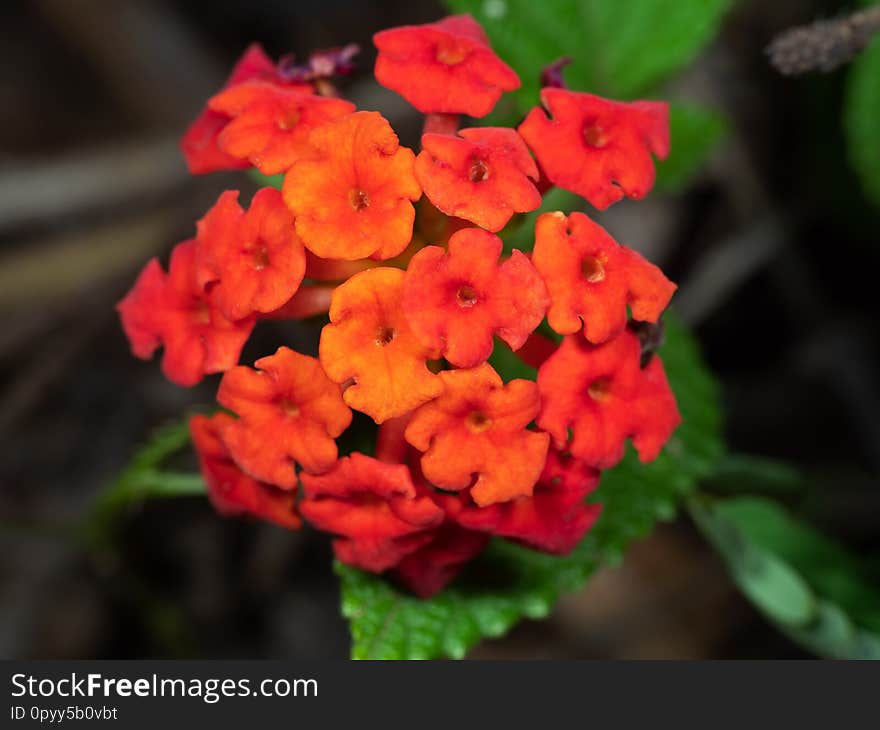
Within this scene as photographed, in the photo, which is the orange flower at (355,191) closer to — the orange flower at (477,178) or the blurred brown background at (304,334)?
the orange flower at (477,178)

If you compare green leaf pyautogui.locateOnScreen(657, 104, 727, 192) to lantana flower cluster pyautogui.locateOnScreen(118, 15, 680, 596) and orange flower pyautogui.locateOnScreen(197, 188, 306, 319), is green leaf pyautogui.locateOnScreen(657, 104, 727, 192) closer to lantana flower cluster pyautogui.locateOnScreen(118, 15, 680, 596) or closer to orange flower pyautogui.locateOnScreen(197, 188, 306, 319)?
lantana flower cluster pyautogui.locateOnScreen(118, 15, 680, 596)

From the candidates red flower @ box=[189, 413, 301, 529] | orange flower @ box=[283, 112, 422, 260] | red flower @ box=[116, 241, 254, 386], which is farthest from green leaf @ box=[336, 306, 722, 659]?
orange flower @ box=[283, 112, 422, 260]

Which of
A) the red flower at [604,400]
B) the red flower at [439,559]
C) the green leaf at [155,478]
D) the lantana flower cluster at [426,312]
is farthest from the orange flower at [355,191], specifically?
the green leaf at [155,478]

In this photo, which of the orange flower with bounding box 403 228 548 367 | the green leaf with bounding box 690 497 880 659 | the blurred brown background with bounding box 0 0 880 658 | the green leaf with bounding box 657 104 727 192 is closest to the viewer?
the orange flower with bounding box 403 228 548 367

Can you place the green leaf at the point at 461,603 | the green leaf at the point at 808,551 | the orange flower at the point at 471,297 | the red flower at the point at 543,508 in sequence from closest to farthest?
1. the orange flower at the point at 471,297
2. the red flower at the point at 543,508
3. the green leaf at the point at 461,603
4. the green leaf at the point at 808,551

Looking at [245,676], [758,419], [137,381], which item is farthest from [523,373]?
[137,381]

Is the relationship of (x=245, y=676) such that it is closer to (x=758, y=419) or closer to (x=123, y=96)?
(x=758, y=419)
